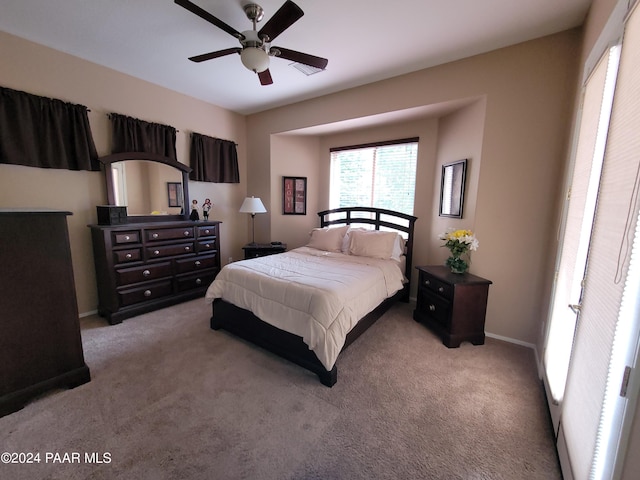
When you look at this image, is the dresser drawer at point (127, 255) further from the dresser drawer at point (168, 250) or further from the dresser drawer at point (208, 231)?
the dresser drawer at point (208, 231)

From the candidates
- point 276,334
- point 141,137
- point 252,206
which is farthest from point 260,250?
point 141,137

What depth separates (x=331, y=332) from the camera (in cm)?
201

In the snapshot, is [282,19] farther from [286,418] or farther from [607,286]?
[286,418]

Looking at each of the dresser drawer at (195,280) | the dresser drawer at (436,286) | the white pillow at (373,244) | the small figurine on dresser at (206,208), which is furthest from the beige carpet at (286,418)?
the small figurine on dresser at (206,208)

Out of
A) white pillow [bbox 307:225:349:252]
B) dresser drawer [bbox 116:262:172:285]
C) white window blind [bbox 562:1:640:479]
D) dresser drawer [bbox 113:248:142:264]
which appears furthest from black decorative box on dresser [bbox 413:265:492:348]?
dresser drawer [bbox 113:248:142:264]

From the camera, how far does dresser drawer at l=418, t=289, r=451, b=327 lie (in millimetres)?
2643

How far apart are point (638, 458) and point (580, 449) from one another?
540 mm

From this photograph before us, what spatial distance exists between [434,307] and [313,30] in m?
2.97

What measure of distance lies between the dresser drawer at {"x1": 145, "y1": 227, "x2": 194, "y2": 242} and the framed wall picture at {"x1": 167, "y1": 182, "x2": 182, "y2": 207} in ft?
1.64

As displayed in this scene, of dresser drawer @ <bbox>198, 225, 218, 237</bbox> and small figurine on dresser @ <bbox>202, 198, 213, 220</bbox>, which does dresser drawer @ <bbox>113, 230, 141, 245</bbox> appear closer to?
dresser drawer @ <bbox>198, 225, 218, 237</bbox>

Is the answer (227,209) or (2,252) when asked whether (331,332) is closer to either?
(2,252)

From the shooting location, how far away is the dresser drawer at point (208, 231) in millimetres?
3746

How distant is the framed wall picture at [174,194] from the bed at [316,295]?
169 centimetres

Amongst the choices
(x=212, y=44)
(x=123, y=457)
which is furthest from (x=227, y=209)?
(x=123, y=457)
